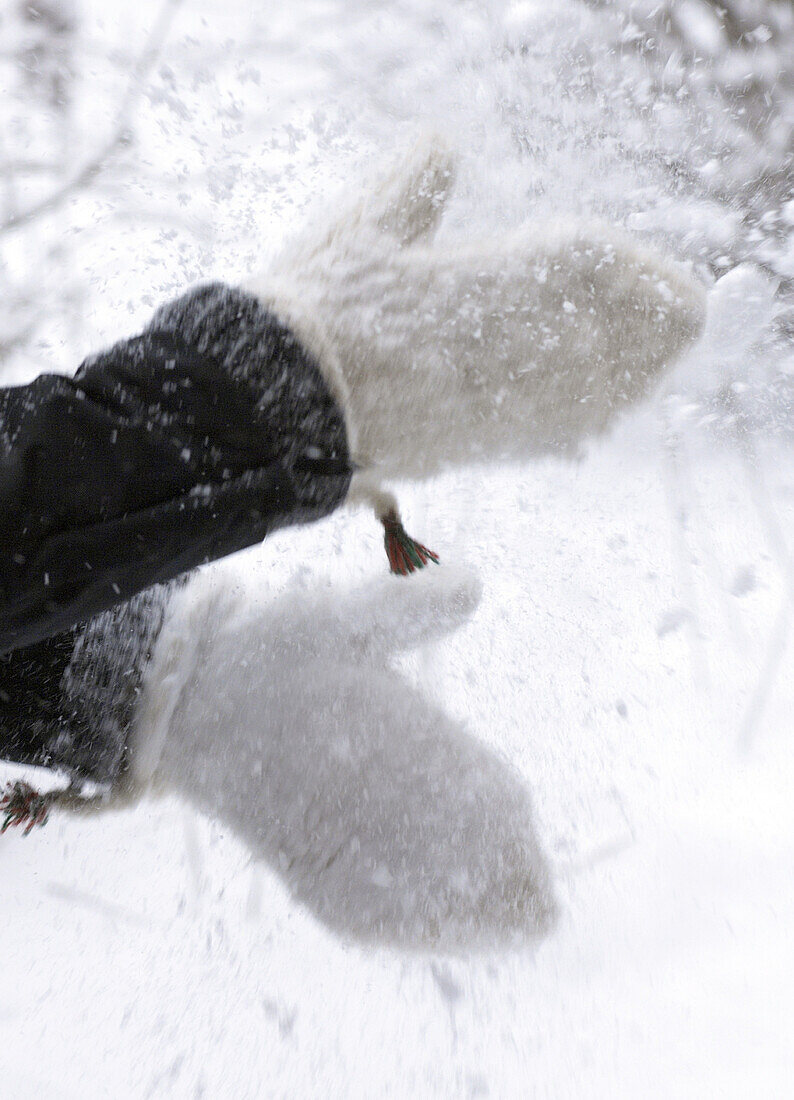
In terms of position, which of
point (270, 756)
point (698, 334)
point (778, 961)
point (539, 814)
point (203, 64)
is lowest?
point (778, 961)

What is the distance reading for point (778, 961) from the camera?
1.42ft

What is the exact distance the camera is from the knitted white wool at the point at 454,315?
0.95 feet

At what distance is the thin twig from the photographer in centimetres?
50

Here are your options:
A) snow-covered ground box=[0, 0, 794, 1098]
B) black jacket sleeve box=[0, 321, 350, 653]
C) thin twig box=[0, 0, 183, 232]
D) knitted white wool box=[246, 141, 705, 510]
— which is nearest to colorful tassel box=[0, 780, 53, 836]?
snow-covered ground box=[0, 0, 794, 1098]

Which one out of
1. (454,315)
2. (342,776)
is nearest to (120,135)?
(454,315)

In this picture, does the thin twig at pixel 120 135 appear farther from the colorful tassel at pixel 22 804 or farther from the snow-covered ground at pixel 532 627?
the colorful tassel at pixel 22 804

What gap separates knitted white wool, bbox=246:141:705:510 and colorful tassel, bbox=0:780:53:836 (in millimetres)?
296

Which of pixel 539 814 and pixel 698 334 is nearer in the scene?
pixel 698 334

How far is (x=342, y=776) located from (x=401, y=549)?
16 cm

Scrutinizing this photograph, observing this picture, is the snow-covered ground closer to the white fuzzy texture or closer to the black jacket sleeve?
the white fuzzy texture

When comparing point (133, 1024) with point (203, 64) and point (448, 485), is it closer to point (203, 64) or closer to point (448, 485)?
point (448, 485)

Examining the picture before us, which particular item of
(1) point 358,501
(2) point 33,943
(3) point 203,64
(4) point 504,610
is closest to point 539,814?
(4) point 504,610

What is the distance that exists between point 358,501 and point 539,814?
0.27 metres

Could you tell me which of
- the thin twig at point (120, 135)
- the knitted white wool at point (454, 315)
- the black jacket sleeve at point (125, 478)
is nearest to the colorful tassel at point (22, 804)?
the black jacket sleeve at point (125, 478)
